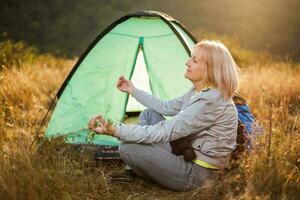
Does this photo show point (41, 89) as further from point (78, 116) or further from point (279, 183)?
point (279, 183)

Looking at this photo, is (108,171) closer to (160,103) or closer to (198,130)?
(160,103)

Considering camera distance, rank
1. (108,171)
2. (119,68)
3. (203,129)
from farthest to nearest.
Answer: (119,68) → (108,171) → (203,129)

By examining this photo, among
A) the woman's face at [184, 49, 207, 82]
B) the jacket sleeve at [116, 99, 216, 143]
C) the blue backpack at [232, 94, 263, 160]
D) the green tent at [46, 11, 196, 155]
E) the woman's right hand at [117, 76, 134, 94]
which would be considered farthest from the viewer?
the green tent at [46, 11, 196, 155]

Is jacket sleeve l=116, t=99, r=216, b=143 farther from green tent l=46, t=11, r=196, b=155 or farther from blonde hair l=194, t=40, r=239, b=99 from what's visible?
green tent l=46, t=11, r=196, b=155

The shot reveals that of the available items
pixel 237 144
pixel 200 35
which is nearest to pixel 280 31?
pixel 200 35

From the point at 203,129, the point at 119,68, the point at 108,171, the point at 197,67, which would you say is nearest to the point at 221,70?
the point at 197,67

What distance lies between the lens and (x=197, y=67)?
140 inches

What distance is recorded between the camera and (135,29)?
512cm

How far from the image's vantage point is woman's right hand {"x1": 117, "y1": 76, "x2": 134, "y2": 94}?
410 centimetres

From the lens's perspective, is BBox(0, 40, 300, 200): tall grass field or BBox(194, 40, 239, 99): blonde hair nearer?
BBox(0, 40, 300, 200): tall grass field

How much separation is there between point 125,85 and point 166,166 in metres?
0.82

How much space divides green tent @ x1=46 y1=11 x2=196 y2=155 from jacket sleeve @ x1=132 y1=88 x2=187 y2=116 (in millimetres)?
853

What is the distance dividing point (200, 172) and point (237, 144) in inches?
12.8

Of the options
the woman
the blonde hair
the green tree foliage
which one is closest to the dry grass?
the woman
